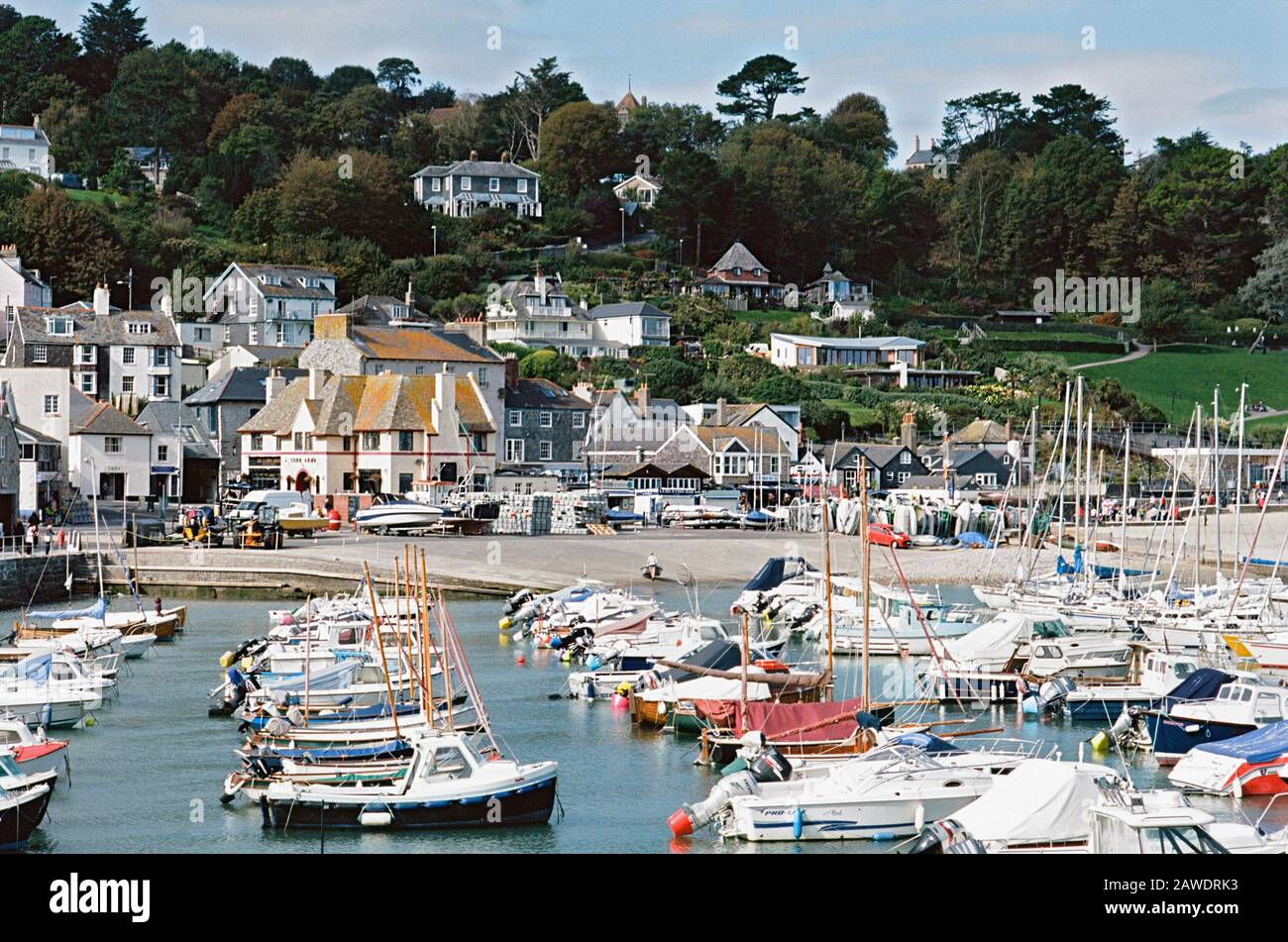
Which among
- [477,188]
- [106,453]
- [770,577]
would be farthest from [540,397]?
[477,188]

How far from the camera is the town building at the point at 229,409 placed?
7544 cm

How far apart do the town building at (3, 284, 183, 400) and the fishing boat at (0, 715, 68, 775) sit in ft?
176

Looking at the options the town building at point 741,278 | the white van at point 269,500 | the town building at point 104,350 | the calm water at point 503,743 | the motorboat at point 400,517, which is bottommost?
the calm water at point 503,743

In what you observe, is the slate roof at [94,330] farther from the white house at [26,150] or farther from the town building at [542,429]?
the white house at [26,150]

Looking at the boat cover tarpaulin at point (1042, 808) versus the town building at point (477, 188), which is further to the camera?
the town building at point (477, 188)

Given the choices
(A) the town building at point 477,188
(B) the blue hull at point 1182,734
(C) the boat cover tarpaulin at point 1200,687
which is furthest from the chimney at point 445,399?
(A) the town building at point 477,188

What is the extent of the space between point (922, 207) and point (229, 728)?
121991 mm

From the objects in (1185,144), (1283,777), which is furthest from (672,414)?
(1185,144)

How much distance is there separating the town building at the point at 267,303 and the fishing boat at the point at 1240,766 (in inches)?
3061

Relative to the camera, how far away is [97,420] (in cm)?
6525

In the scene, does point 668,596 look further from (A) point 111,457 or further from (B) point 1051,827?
(B) point 1051,827

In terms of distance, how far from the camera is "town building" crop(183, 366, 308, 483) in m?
75.4

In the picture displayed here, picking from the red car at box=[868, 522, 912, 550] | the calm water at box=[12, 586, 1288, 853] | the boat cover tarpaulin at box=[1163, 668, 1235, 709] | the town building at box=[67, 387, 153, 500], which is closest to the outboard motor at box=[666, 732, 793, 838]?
the calm water at box=[12, 586, 1288, 853]

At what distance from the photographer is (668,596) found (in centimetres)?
5003
